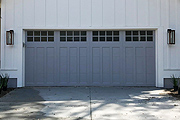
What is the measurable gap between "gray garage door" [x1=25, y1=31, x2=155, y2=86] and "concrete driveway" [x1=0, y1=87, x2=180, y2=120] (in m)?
0.65

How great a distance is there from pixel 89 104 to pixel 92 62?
342cm

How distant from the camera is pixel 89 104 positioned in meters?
7.04

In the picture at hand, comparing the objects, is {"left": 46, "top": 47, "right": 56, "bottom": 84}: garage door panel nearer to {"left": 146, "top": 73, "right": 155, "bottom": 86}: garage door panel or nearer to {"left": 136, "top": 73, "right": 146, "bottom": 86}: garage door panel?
{"left": 136, "top": 73, "right": 146, "bottom": 86}: garage door panel

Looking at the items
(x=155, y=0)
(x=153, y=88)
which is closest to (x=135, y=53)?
Answer: (x=153, y=88)

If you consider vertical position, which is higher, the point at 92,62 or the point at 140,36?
the point at 140,36

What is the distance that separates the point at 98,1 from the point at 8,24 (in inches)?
151

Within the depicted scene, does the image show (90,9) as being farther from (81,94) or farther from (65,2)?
(81,94)

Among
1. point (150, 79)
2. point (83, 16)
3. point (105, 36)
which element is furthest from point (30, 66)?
point (150, 79)

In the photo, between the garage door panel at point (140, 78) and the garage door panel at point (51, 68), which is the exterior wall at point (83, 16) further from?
the garage door panel at point (51, 68)

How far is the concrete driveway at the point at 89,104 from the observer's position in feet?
19.3

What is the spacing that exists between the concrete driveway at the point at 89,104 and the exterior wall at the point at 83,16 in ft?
5.74

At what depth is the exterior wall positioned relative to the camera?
32.9 ft

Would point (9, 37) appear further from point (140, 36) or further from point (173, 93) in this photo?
point (173, 93)

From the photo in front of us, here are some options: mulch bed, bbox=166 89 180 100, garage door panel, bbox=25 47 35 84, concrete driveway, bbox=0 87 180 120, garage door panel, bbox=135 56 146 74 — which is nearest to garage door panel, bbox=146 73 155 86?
garage door panel, bbox=135 56 146 74
